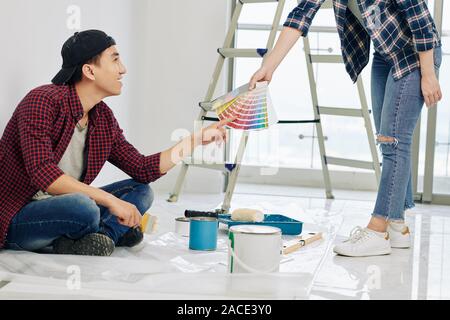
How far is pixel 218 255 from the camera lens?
2.44m

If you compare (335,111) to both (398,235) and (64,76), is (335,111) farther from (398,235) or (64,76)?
(64,76)

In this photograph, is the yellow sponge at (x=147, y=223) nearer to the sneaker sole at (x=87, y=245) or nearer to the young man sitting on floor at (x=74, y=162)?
the young man sitting on floor at (x=74, y=162)

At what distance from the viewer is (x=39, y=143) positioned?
7.20ft

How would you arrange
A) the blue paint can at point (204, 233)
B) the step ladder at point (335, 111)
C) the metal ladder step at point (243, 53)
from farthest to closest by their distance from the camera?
the step ladder at point (335, 111) < the metal ladder step at point (243, 53) < the blue paint can at point (204, 233)

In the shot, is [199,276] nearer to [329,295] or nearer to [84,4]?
[329,295]

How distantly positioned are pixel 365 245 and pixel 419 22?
804 millimetres

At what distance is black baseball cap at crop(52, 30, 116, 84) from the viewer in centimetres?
238

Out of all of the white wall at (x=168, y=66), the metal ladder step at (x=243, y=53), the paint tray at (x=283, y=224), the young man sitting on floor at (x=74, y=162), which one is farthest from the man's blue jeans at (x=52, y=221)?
the white wall at (x=168, y=66)

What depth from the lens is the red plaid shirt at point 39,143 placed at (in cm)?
218

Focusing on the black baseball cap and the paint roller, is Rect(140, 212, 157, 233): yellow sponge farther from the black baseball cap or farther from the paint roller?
the black baseball cap

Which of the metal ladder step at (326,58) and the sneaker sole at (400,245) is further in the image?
the metal ladder step at (326,58)

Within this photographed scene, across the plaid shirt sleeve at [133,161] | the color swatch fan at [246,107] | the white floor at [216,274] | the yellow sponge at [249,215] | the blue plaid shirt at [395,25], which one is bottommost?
the white floor at [216,274]

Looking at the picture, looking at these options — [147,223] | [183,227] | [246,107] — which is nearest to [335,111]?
[183,227]
